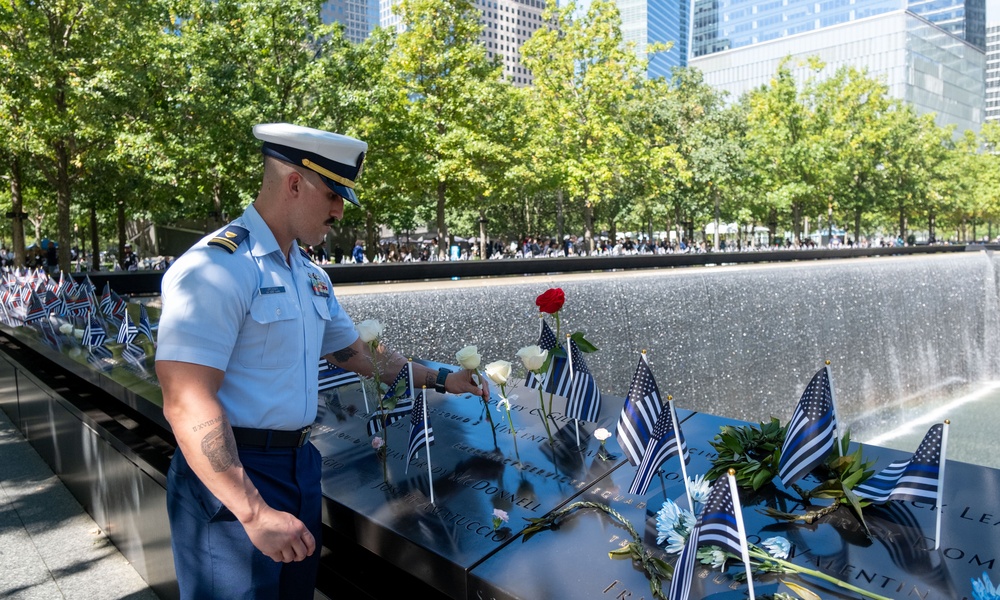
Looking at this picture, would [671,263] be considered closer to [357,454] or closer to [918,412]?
[918,412]

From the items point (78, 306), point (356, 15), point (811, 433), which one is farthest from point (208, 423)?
point (356, 15)

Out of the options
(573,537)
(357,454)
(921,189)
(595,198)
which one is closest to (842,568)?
(573,537)

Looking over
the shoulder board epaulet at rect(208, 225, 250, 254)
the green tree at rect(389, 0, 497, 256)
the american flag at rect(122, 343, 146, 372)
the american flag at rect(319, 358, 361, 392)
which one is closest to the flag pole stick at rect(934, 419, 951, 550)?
the shoulder board epaulet at rect(208, 225, 250, 254)

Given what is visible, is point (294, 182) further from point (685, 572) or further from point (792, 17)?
point (792, 17)

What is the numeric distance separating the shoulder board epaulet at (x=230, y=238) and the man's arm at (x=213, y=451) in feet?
0.97

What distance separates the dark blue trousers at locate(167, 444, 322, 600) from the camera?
187cm

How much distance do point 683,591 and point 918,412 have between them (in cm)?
1274

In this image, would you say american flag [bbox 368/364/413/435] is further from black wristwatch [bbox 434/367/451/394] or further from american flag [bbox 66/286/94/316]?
american flag [bbox 66/286/94/316]

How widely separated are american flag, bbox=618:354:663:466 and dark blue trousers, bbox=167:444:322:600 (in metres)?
1.01

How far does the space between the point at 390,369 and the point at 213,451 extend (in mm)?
1152

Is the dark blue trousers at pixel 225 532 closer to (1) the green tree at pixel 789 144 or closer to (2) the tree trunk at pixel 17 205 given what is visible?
(2) the tree trunk at pixel 17 205

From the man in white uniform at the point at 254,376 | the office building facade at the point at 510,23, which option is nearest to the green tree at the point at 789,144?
the man in white uniform at the point at 254,376

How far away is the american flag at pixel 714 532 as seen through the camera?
1.60 m

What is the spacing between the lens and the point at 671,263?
15.6 meters
